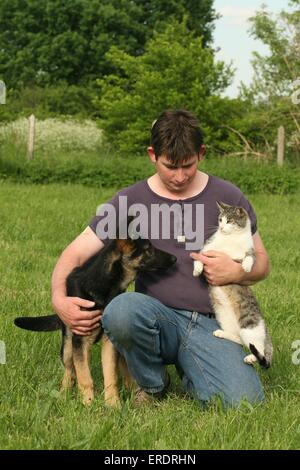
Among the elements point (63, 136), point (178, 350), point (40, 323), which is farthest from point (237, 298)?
point (63, 136)

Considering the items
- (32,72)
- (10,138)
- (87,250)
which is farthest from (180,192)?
(32,72)

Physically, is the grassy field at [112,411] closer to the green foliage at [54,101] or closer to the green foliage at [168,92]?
the green foliage at [168,92]

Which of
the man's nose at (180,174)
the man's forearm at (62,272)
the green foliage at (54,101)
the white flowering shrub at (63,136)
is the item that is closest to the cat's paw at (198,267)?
the man's nose at (180,174)

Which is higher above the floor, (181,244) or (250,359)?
Answer: (181,244)

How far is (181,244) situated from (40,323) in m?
0.97

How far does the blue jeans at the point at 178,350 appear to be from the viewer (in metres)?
3.78

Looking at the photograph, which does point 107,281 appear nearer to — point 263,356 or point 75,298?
point 75,298

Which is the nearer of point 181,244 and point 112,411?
point 112,411

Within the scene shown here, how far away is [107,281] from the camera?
3986 millimetres

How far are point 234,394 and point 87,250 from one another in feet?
3.72

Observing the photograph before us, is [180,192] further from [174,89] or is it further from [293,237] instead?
[174,89]

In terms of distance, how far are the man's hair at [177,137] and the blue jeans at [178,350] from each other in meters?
0.77

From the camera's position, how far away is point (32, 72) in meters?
40.2
